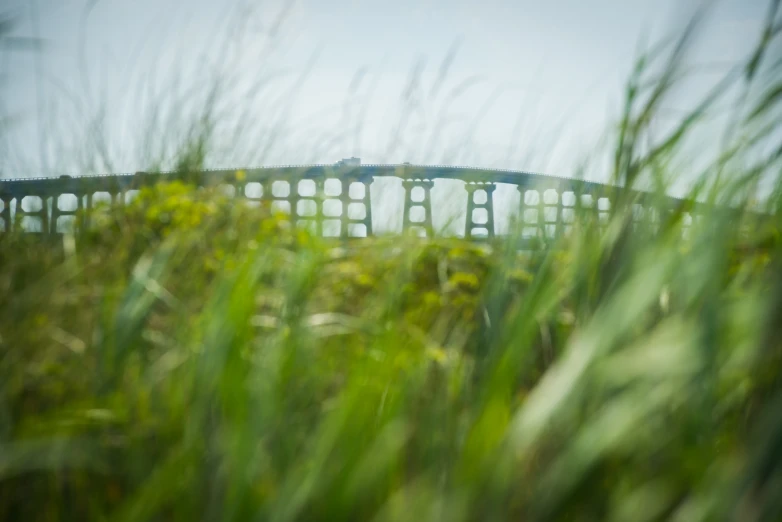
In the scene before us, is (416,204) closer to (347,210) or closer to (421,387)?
(347,210)

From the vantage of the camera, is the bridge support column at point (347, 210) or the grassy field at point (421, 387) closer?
the grassy field at point (421, 387)

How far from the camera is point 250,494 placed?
0.87 m

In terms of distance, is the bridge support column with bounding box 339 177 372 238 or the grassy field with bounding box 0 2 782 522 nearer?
the grassy field with bounding box 0 2 782 522

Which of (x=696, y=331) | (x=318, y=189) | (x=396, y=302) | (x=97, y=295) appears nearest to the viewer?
(x=696, y=331)

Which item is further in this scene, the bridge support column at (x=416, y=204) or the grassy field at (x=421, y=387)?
the bridge support column at (x=416, y=204)

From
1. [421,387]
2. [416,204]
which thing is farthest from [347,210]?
[421,387]

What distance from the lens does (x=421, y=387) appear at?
45.8 inches

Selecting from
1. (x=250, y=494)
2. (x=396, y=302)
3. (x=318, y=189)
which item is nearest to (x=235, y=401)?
(x=250, y=494)

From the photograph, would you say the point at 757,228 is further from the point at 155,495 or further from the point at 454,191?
the point at 155,495

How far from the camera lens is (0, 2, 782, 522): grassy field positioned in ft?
2.84

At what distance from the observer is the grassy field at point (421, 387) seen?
87cm

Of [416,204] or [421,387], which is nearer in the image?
[421,387]

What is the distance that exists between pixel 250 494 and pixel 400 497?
202mm

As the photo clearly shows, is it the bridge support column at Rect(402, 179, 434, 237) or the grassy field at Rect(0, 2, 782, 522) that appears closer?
the grassy field at Rect(0, 2, 782, 522)
